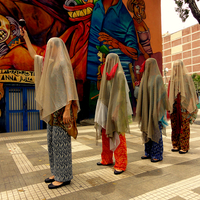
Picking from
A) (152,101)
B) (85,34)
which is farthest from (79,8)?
(152,101)

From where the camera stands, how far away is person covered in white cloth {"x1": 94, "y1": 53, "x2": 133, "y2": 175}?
338 cm

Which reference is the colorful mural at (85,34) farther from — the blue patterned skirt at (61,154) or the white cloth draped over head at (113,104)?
the blue patterned skirt at (61,154)

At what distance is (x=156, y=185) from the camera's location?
291 centimetres

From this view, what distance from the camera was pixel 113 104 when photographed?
3439 millimetres

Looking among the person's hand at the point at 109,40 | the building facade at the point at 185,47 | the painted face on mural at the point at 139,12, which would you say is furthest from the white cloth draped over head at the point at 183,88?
the building facade at the point at 185,47

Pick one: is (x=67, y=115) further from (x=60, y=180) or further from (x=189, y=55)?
(x=189, y=55)

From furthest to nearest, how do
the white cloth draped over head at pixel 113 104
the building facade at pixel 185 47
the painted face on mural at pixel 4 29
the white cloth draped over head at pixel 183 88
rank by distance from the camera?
the building facade at pixel 185 47 < the painted face on mural at pixel 4 29 < the white cloth draped over head at pixel 183 88 < the white cloth draped over head at pixel 113 104

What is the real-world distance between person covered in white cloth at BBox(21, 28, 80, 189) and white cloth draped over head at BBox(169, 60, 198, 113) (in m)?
2.79

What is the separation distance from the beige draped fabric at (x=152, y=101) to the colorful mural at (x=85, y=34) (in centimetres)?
554

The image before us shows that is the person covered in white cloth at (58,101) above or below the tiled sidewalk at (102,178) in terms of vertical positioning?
above

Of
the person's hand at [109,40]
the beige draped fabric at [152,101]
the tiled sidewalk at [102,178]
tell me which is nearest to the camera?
the tiled sidewalk at [102,178]

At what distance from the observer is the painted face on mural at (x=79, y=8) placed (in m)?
9.06

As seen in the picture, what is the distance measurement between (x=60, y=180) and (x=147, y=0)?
40.7 feet

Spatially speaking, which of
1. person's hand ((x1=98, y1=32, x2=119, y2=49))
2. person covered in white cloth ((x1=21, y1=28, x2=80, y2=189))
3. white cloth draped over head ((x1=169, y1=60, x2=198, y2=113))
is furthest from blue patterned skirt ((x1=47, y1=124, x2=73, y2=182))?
person's hand ((x1=98, y1=32, x2=119, y2=49))
